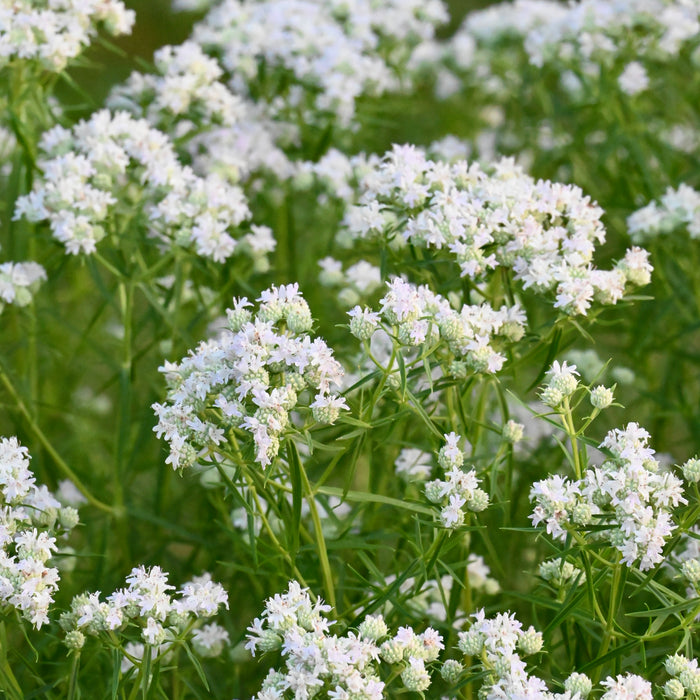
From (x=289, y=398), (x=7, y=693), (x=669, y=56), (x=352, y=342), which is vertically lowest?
(x=7, y=693)

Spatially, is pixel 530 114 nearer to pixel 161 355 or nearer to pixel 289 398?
pixel 161 355

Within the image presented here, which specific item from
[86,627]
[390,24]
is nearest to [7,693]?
[86,627]

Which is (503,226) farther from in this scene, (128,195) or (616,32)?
(616,32)

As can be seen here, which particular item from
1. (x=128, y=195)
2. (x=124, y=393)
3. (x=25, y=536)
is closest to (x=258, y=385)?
(x=25, y=536)

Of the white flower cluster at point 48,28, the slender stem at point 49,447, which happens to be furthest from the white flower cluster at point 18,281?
the white flower cluster at point 48,28

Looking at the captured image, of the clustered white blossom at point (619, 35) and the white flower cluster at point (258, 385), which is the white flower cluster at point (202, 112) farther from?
the white flower cluster at point (258, 385)
